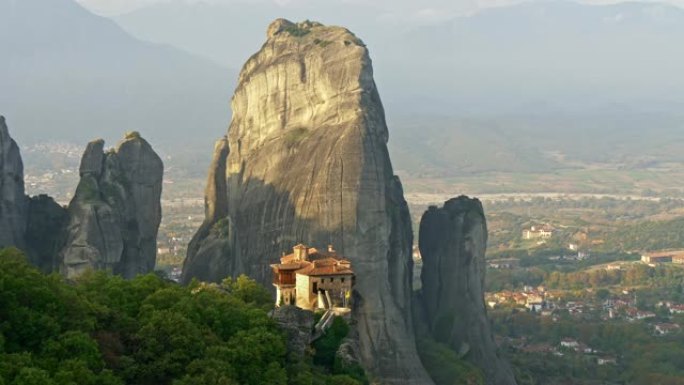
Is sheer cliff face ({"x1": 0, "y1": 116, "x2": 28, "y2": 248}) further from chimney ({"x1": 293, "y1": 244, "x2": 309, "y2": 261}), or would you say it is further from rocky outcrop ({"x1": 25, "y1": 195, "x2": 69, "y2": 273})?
chimney ({"x1": 293, "y1": 244, "x2": 309, "y2": 261})

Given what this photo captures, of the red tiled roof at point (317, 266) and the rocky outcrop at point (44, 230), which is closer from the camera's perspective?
the red tiled roof at point (317, 266)

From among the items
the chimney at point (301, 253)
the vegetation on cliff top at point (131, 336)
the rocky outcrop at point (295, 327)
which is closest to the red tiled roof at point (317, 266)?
the chimney at point (301, 253)

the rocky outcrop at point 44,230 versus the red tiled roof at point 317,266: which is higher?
the rocky outcrop at point 44,230

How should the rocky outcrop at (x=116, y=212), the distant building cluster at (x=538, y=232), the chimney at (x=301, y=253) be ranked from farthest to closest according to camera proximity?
1. the distant building cluster at (x=538, y=232)
2. the rocky outcrop at (x=116, y=212)
3. the chimney at (x=301, y=253)

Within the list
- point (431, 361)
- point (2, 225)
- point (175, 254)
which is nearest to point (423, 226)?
point (431, 361)

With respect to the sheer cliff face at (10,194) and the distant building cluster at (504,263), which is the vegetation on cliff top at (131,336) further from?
the distant building cluster at (504,263)

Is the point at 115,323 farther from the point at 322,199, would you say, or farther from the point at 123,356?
the point at 322,199
